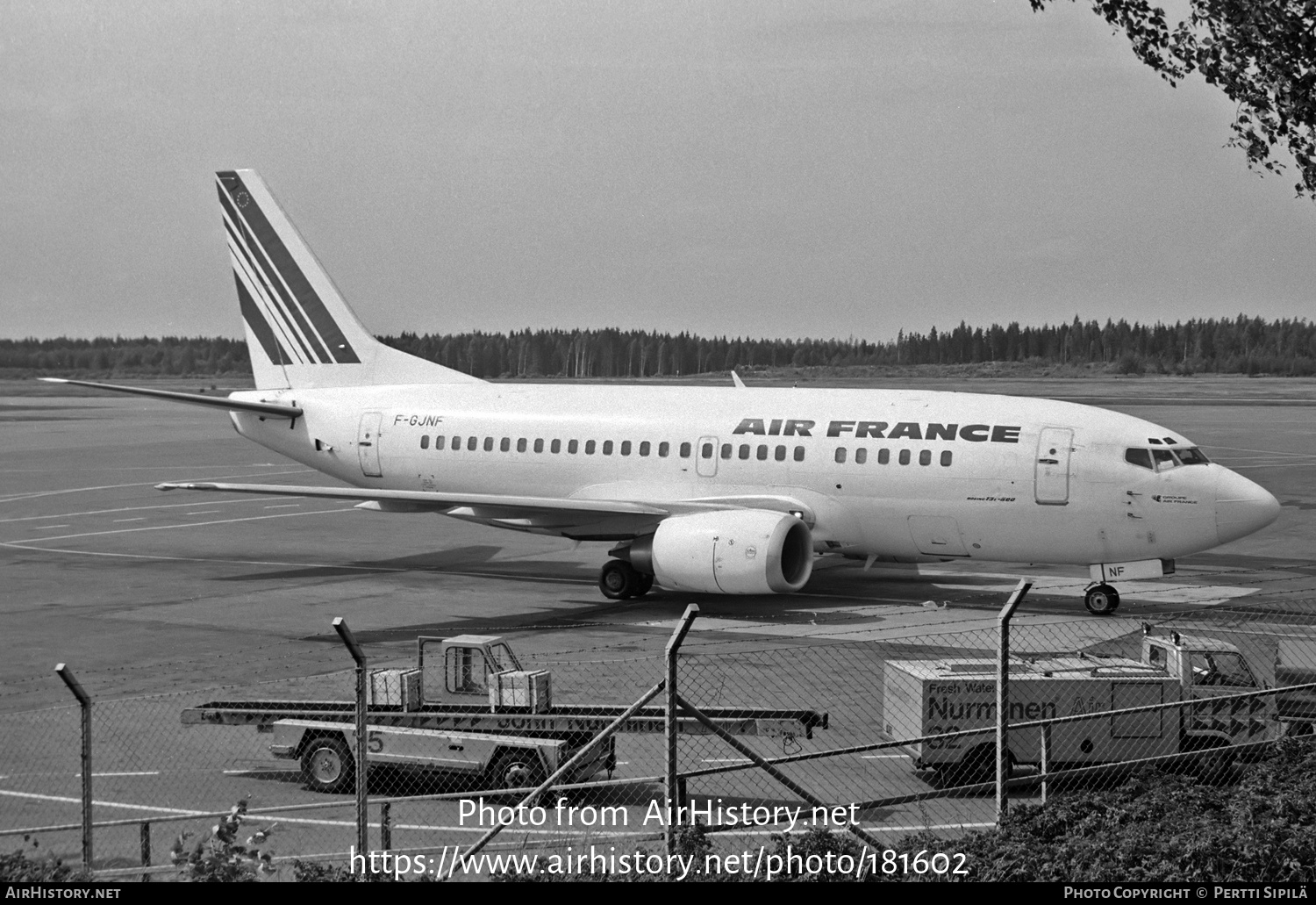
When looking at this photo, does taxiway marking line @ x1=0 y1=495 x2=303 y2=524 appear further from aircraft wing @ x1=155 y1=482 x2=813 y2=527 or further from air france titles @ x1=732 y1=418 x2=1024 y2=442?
air france titles @ x1=732 y1=418 x2=1024 y2=442

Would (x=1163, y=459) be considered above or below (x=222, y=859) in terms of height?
above

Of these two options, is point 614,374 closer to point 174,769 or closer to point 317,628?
point 317,628

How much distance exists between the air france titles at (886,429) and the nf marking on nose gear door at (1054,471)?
63 centimetres

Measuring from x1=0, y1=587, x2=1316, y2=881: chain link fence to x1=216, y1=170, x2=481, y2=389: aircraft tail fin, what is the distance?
57.5 feet

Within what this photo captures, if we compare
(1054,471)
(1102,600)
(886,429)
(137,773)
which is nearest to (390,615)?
(886,429)

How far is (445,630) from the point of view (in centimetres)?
2612

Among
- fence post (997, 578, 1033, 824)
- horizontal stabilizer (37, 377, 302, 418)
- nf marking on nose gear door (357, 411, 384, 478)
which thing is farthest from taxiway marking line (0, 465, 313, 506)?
fence post (997, 578, 1033, 824)

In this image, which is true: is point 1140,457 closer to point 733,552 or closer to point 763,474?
point 763,474

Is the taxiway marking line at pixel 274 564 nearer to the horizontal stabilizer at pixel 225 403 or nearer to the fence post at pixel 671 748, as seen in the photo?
the horizontal stabilizer at pixel 225 403

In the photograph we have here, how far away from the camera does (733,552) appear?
2675cm

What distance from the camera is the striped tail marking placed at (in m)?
36.9

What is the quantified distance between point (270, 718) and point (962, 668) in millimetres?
7844

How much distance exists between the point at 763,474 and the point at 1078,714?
13494 mm

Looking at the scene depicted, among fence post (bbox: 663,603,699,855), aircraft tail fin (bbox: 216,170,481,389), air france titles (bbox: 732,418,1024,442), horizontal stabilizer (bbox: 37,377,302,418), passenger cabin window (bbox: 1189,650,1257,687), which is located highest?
aircraft tail fin (bbox: 216,170,481,389)
